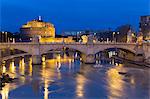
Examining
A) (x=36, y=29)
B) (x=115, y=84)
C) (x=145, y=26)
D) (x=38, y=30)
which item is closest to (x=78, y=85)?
(x=115, y=84)

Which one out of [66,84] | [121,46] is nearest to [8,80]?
[66,84]

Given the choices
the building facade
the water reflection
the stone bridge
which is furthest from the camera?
the building facade

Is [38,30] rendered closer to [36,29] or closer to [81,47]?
[36,29]

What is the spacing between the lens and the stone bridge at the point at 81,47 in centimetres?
4341

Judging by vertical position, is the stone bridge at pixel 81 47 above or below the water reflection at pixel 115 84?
above

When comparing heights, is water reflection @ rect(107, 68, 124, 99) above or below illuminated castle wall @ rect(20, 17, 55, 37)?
below

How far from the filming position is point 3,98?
21562 mm

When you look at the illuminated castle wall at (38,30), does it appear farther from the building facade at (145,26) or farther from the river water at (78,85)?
the river water at (78,85)

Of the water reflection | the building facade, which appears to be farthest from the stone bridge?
the building facade

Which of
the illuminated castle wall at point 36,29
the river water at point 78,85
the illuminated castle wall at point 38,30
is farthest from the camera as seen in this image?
the illuminated castle wall at point 36,29

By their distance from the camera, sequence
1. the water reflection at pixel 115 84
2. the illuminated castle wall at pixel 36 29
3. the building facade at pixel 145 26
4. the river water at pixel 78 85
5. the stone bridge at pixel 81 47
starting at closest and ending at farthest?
the river water at pixel 78 85 < the water reflection at pixel 115 84 < the stone bridge at pixel 81 47 < the building facade at pixel 145 26 < the illuminated castle wall at pixel 36 29

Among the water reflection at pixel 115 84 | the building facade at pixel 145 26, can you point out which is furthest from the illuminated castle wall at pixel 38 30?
the water reflection at pixel 115 84

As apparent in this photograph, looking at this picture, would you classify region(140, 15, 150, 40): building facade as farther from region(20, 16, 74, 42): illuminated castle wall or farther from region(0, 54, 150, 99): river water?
region(0, 54, 150, 99): river water

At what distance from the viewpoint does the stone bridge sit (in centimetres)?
4341
